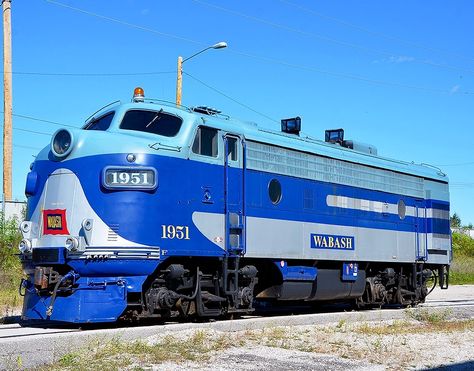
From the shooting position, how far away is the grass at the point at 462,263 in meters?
40.4

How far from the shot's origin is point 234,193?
42.4ft

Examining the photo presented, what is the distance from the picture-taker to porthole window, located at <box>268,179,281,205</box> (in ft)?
45.5

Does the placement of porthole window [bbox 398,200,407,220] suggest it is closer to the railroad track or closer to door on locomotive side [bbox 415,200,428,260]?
door on locomotive side [bbox 415,200,428,260]

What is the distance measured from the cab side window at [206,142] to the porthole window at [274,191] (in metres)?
1.75

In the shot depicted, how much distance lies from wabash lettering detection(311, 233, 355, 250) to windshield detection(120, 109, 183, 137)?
179 inches

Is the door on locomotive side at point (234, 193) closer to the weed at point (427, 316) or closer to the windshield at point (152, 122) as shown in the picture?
the windshield at point (152, 122)

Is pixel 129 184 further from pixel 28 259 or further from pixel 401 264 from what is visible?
pixel 401 264

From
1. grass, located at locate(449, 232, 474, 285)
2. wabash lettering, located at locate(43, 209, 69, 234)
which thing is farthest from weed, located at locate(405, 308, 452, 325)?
grass, located at locate(449, 232, 474, 285)

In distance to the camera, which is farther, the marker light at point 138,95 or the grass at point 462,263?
the grass at point 462,263

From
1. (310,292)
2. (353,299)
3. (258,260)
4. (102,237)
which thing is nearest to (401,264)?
(353,299)

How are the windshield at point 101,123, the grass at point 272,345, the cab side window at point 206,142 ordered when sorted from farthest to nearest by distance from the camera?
the windshield at point 101,123 → the cab side window at point 206,142 → the grass at point 272,345

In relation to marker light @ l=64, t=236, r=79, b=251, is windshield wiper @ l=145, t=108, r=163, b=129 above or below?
above

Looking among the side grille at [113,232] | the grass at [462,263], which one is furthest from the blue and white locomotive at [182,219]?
the grass at [462,263]

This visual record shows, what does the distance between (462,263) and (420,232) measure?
2750 cm
